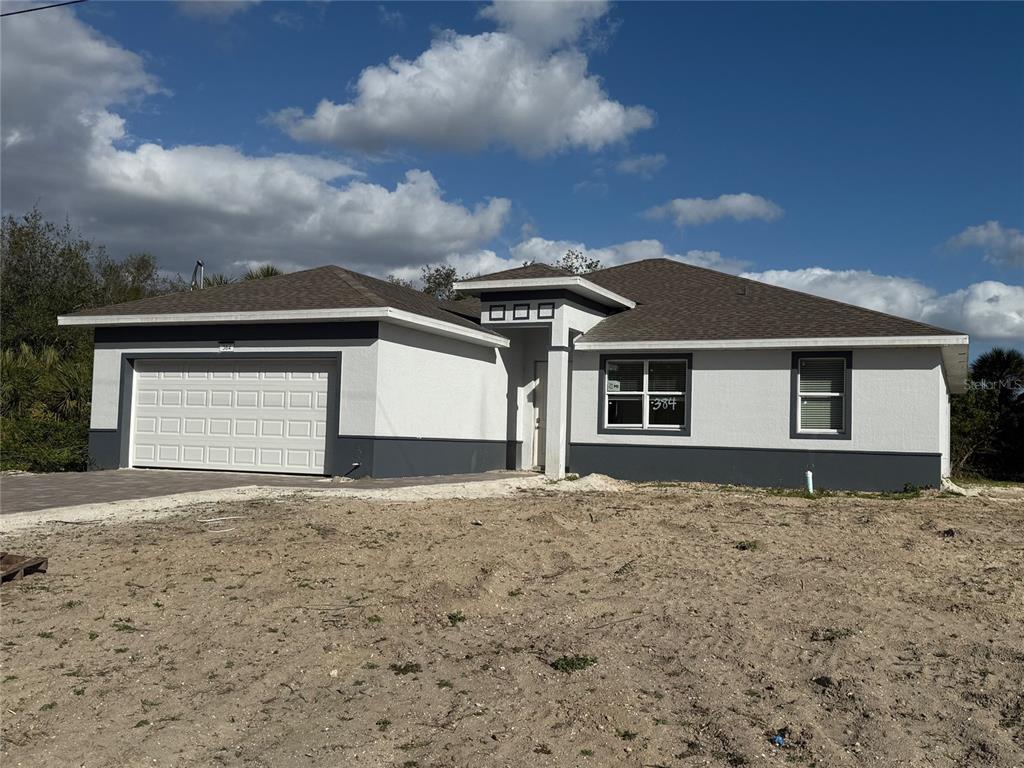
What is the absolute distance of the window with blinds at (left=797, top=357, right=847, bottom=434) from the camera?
17016 mm

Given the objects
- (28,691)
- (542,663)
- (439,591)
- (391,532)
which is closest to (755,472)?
(391,532)

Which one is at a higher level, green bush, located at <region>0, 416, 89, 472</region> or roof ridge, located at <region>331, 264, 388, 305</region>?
roof ridge, located at <region>331, 264, 388, 305</region>

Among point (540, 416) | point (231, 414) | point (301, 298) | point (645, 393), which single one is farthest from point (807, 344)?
point (231, 414)

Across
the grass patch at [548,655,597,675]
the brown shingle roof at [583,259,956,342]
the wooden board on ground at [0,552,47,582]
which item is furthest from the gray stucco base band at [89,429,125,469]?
the grass patch at [548,655,597,675]

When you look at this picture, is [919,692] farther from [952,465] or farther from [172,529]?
[952,465]

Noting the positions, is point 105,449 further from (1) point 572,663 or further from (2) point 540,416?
(1) point 572,663

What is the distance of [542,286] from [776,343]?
4.56 m

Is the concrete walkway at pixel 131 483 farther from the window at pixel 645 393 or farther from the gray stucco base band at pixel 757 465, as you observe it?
the window at pixel 645 393

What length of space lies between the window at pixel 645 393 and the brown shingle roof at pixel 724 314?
640 millimetres

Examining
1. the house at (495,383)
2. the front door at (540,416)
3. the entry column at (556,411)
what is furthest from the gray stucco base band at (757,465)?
the front door at (540,416)

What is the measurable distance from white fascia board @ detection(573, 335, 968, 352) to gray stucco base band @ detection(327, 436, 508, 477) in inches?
121

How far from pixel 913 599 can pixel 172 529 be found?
24.2 feet

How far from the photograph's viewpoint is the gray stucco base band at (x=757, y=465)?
16.5 m

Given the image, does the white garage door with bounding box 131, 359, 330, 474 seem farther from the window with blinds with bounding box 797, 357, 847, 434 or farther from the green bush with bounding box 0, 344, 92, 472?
the window with blinds with bounding box 797, 357, 847, 434
